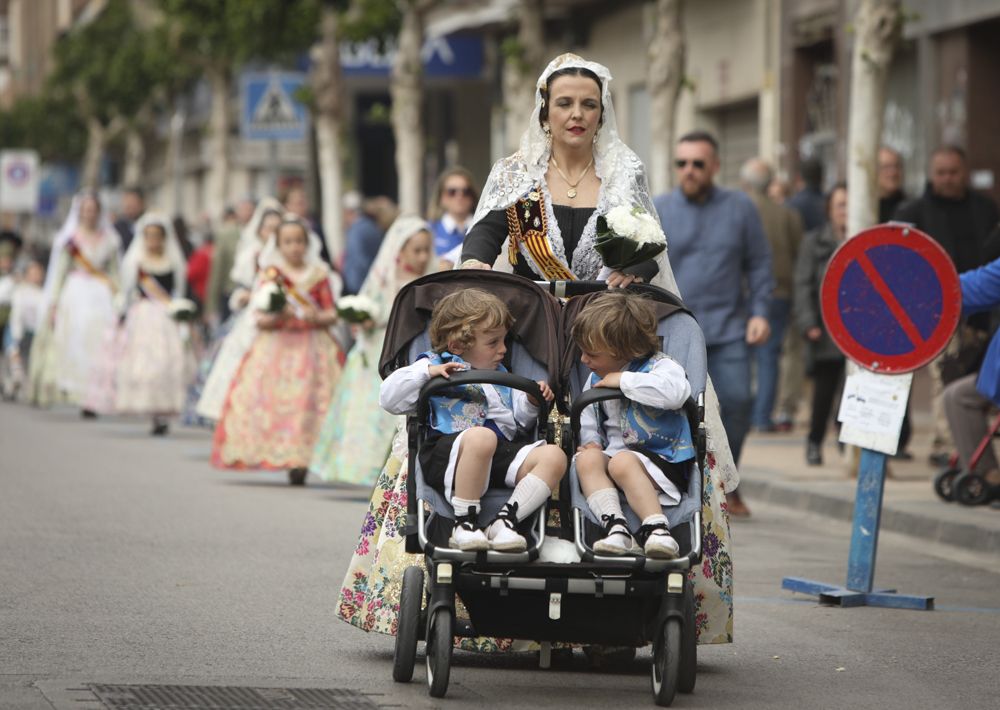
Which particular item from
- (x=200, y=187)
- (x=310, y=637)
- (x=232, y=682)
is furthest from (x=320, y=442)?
(x=200, y=187)

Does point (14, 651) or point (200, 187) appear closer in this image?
point (14, 651)

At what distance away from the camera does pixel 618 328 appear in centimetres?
693

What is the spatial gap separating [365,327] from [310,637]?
6482 mm

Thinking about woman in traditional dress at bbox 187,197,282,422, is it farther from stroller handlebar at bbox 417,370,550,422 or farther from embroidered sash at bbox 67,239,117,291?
stroller handlebar at bbox 417,370,550,422

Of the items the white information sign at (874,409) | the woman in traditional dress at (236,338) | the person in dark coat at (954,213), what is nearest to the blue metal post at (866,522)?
the white information sign at (874,409)

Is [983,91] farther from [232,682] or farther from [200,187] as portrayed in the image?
[200,187]

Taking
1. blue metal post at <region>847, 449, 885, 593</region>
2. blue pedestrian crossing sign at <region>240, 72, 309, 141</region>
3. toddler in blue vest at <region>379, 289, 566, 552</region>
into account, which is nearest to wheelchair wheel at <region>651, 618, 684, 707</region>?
toddler in blue vest at <region>379, 289, 566, 552</region>

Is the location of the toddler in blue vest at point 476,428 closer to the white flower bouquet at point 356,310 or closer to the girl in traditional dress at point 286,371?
the white flower bouquet at point 356,310

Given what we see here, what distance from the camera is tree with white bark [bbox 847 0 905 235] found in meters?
14.9

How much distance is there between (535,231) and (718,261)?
16.2ft

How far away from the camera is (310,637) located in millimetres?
7953

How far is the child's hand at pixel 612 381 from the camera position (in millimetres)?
6855

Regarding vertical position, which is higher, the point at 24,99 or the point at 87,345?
the point at 24,99

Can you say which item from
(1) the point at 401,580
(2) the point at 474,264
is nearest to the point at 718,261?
(2) the point at 474,264
